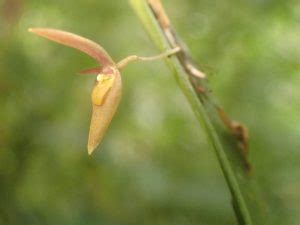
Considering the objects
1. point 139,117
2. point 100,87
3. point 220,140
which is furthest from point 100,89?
point 139,117

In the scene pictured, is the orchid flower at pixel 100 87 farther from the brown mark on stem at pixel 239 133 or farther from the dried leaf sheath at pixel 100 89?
the brown mark on stem at pixel 239 133

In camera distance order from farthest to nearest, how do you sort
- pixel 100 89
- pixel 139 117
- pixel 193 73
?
1. pixel 139 117
2. pixel 193 73
3. pixel 100 89

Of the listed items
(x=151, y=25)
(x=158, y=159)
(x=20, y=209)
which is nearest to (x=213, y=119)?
(x=151, y=25)

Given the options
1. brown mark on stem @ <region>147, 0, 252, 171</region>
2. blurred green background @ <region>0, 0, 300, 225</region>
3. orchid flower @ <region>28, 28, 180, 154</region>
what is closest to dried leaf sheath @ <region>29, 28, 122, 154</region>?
orchid flower @ <region>28, 28, 180, 154</region>

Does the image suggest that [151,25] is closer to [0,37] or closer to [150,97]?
[0,37]

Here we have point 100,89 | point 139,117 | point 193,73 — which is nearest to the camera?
point 100,89

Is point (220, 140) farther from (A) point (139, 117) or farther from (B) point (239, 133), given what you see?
(A) point (139, 117)

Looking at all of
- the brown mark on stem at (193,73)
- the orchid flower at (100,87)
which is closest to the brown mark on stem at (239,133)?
the brown mark on stem at (193,73)
